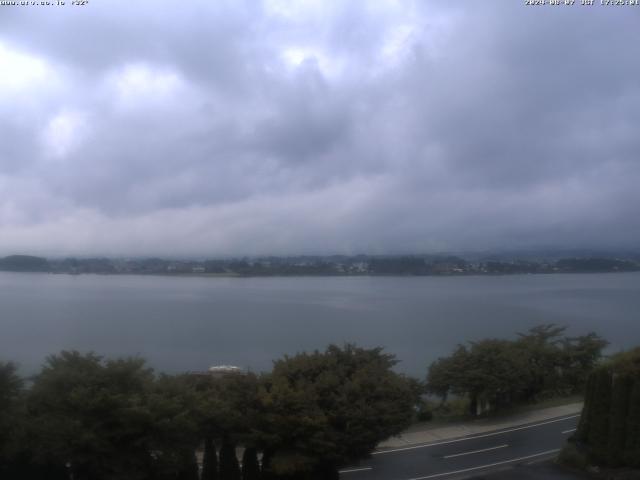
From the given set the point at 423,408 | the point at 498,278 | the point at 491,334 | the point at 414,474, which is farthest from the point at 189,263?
the point at 414,474

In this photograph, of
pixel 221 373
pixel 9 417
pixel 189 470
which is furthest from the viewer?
pixel 221 373

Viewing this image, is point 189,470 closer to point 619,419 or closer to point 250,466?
point 250,466

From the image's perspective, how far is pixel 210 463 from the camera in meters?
12.0

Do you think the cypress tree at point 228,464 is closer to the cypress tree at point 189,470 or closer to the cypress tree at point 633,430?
the cypress tree at point 189,470

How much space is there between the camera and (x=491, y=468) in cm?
1436

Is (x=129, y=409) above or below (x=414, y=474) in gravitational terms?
above

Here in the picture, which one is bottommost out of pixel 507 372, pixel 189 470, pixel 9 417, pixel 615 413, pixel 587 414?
pixel 189 470

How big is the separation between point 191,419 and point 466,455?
794cm

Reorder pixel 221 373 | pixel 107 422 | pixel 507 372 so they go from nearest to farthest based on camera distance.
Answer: pixel 107 422 → pixel 507 372 → pixel 221 373

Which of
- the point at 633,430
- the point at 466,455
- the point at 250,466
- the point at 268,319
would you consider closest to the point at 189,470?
the point at 250,466

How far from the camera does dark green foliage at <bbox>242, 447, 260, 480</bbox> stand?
39.6 ft

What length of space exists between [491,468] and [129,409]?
8.45m

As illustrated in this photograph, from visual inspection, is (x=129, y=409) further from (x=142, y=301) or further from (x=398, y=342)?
(x=142, y=301)

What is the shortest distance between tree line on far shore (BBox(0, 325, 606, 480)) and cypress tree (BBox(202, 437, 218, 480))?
19 millimetres
